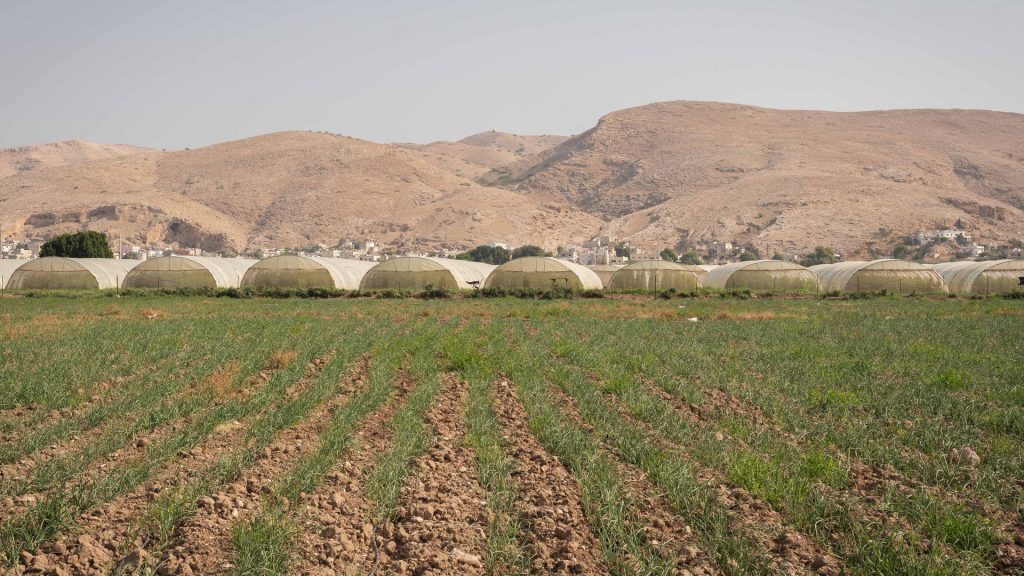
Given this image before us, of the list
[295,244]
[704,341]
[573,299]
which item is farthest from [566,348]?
[295,244]

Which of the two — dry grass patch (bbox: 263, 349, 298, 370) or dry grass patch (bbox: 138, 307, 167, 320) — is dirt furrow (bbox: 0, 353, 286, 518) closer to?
dry grass patch (bbox: 263, 349, 298, 370)

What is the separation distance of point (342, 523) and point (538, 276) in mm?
39952

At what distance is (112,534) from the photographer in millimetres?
6000

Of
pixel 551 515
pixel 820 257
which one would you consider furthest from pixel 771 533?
pixel 820 257

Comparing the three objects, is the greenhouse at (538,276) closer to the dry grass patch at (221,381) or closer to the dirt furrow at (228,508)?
the dry grass patch at (221,381)

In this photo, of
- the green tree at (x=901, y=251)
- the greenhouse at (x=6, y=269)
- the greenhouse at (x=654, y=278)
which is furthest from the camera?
the green tree at (x=901, y=251)

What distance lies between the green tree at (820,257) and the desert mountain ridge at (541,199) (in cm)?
765

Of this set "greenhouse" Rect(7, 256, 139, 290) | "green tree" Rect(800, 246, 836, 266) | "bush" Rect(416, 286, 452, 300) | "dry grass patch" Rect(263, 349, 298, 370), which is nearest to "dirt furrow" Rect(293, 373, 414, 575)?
"dry grass patch" Rect(263, 349, 298, 370)

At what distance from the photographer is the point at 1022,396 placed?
1145cm

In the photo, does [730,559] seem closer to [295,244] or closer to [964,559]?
[964,559]

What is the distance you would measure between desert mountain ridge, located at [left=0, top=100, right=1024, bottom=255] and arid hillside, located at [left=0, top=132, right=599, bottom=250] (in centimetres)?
42

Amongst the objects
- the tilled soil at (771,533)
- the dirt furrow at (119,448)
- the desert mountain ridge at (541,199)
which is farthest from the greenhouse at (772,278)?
the desert mountain ridge at (541,199)

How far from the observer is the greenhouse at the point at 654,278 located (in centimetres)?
4847

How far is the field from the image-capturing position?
19.1ft
